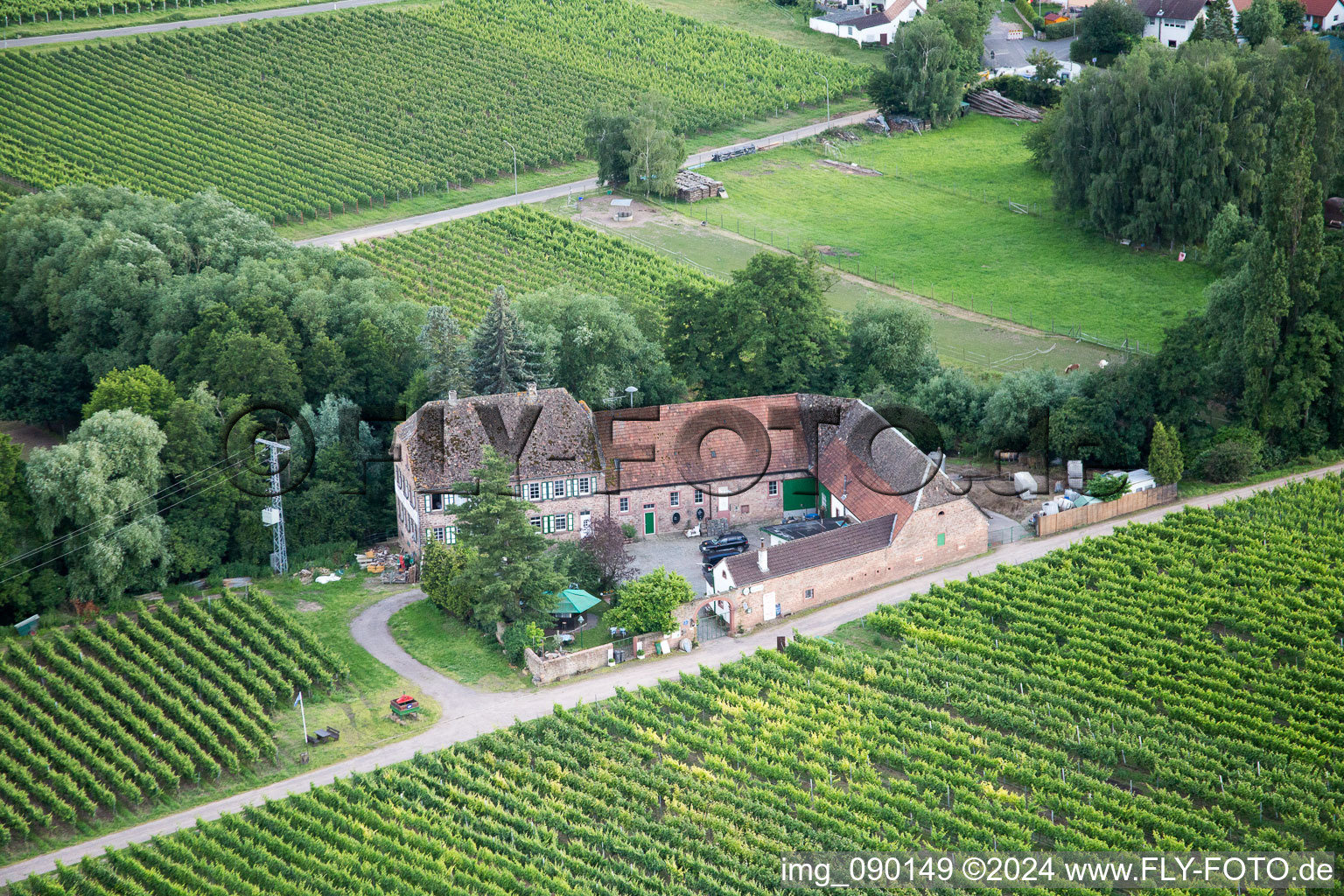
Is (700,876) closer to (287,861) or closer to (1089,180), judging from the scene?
(287,861)

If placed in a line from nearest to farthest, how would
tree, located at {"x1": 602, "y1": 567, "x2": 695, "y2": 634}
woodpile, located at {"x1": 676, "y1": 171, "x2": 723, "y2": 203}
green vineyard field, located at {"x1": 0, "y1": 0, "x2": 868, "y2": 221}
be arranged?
tree, located at {"x1": 602, "y1": 567, "x2": 695, "y2": 634}
green vineyard field, located at {"x1": 0, "y1": 0, "x2": 868, "y2": 221}
woodpile, located at {"x1": 676, "y1": 171, "x2": 723, "y2": 203}

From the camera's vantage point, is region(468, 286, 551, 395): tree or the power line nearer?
the power line

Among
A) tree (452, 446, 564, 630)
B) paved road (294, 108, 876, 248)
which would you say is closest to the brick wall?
tree (452, 446, 564, 630)

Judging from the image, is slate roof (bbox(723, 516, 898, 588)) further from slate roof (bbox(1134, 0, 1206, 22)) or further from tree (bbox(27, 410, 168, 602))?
slate roof (bbox(1134, 0, 1206, 22))

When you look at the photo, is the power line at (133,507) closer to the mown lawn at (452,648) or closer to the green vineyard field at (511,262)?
the mown lawn at (452,648)

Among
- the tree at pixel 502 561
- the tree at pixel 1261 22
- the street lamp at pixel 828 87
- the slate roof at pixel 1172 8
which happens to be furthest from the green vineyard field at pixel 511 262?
the slate roof at pixel 1172 8

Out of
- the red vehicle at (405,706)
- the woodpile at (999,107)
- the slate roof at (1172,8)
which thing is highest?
the slate roof at (1172,8)

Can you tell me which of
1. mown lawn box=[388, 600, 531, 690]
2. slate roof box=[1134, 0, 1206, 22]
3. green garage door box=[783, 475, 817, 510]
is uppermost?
slate roof box=[1134, 0, 1206, 22]
